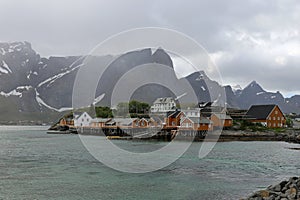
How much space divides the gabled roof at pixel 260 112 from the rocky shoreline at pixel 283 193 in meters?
45.0

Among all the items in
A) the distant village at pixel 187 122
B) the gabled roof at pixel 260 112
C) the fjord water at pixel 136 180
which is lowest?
the fjord water at pixel 136 180

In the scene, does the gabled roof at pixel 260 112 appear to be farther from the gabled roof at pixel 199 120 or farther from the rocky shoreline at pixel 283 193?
the rocky shoreline at pixel 283 193

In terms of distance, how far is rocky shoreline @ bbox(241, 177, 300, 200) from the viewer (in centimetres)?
1048

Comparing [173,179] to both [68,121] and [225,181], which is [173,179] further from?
[68,121]

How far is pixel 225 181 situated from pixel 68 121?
6811 centimetres

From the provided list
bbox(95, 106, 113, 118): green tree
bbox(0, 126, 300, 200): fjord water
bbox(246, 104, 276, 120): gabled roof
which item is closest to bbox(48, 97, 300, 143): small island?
bbox(246, 104, 276, 120): gabled roof

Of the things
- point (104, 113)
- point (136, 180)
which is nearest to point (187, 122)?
point (104, 113)

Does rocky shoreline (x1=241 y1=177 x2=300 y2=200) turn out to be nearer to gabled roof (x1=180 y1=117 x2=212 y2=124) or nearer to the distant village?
the distant village

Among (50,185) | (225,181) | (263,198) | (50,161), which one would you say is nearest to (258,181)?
(225,181)

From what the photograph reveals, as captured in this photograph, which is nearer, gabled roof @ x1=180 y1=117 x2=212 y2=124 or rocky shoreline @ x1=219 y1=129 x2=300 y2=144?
rocky shoreline @ x1=219 y1=129 x2=300 y2=144

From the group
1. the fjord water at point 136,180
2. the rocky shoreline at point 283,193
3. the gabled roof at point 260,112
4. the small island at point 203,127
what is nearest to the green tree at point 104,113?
the small island at point 203,127

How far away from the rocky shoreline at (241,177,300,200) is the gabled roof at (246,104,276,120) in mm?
44983

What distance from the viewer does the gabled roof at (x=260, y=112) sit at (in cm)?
5576

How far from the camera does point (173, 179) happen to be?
16219 millimetres
